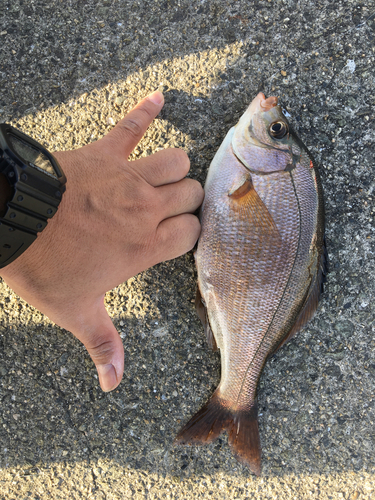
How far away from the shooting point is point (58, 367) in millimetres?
1899

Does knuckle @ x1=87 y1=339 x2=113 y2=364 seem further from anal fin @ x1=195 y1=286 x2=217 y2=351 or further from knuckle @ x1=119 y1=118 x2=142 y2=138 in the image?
knuckle @ x1=119 y1=118 x2=142 y2=138

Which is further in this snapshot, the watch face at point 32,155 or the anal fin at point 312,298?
the anal fin at point 312,298

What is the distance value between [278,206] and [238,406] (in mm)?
1069

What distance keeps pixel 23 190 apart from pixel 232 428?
1.55 meters

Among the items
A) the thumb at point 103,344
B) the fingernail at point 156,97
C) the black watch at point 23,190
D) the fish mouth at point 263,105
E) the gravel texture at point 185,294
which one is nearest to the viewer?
the black watch at point 23,190

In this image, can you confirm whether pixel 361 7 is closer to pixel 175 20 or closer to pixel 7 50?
pixel 175 20

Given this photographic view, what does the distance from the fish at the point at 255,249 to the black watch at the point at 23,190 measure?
77cm

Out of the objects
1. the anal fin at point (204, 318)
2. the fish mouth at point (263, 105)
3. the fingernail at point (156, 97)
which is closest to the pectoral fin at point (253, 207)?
the fish mouth at point (263, 105)

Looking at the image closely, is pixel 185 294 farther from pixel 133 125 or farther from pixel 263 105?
pixel 263 105

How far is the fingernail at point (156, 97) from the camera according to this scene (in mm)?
1688

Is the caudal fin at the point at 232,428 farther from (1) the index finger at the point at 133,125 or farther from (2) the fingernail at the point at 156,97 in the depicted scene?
(2) the fingernail at the point at 156,97

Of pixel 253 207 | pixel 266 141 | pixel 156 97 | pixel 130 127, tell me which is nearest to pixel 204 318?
pixel 253 207

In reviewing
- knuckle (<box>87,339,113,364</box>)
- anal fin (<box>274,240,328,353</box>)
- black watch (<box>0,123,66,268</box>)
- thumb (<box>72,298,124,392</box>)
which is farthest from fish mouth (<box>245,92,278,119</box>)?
knuckle (<box>87,339,113,364</box>)

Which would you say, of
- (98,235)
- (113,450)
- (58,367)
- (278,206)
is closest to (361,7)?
(278,206)
